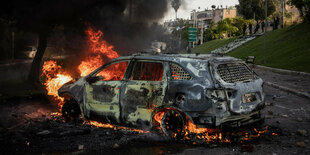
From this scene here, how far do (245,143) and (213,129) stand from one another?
66 centimetres

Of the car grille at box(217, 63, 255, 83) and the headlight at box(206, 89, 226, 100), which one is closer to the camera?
the headlight at box(206, 89, 226, 100)

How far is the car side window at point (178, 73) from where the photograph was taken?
5157mm

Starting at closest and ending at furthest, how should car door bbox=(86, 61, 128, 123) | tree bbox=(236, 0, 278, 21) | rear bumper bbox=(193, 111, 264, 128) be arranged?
rear bumper bbox=(193, 111, 264, 128) → car door bbox=(86, 61, 128, 123) → tree bbox=(236, 0, 278, 21)

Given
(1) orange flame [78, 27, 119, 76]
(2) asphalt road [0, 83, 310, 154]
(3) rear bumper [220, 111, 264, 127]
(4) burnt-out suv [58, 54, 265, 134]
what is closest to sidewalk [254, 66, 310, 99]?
(2) asphalt road [0, 83, 310, 154]

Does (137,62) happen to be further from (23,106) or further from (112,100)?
(23,106)

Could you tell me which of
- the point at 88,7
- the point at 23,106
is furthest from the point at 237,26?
the point at 23,106

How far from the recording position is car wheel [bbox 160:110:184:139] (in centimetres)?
516

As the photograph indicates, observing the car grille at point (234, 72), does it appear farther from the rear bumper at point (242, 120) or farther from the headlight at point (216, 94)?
the rear bumper at point (242, 120)

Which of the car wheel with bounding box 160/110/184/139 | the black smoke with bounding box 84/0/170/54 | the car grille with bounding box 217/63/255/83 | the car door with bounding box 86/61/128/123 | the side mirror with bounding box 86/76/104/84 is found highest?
the black smoke with bounding box 84/0/170/54

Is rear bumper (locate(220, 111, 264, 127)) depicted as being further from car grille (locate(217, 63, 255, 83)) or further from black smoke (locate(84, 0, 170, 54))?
black smoke (locate(84, 0, 170, 54))

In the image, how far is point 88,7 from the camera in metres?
13.7

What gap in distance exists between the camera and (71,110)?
6645mm

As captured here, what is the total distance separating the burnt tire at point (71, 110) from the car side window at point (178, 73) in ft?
8.21

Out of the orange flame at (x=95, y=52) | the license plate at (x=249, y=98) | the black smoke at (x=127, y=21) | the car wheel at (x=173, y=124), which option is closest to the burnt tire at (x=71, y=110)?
the car wheel at (x=173, y=124)
